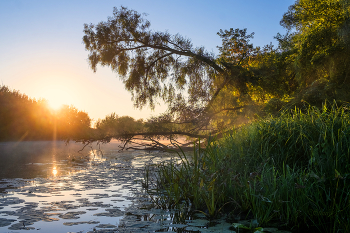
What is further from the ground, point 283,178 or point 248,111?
point 248,111

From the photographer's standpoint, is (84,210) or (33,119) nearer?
(84,210)

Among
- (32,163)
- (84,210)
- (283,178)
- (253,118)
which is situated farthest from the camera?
(32,163)

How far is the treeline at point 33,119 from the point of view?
31906 mm

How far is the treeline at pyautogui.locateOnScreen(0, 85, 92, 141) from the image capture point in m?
31.9

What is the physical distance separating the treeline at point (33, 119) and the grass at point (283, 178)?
2668cm

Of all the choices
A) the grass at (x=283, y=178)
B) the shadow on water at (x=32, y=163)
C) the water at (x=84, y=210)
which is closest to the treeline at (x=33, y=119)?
the shadow on water at (x=32, y=163)

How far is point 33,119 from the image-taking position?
3419 cm

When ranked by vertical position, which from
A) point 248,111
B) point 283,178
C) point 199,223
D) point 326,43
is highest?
point 326,43

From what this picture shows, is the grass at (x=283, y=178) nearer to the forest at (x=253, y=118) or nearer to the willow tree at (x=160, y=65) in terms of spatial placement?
the forest at (x=253, y=118)

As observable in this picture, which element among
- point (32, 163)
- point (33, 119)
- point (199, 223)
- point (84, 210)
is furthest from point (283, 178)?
point (33, 119)

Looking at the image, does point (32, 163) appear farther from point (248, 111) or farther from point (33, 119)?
point (33, 119)

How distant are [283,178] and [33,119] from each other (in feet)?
116

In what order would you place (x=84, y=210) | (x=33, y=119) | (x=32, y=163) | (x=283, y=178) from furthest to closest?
(x=33, y=119), (x=32, y=163), (x=84, y=210), (x=283, y=178)

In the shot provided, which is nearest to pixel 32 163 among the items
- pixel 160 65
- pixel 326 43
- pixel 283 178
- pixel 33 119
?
pixel 160 65
